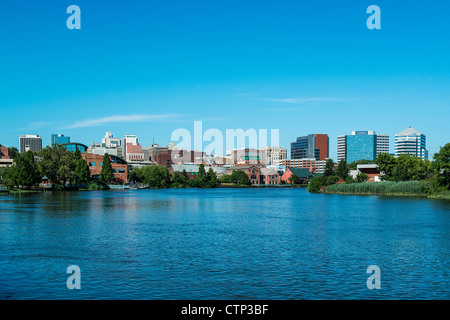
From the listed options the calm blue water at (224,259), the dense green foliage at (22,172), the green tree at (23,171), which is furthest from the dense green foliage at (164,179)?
the calm blue water at (224,259)

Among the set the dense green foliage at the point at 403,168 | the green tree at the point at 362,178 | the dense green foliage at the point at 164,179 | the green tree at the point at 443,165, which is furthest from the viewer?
the dense green foliage at the point at 164,179

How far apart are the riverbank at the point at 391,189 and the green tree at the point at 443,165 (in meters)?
2.12

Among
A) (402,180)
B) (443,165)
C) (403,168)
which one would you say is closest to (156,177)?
(402,180)

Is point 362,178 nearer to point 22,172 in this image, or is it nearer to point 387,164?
point 387,164

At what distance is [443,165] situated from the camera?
76000 millimetres

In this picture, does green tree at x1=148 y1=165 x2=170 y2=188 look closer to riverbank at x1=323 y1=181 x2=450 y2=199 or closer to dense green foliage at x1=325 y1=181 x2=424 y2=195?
dense green foliage at x1=325 y1=181 x2=424 y2=195

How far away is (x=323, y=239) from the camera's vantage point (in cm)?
3203

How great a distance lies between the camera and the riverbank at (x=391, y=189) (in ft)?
281

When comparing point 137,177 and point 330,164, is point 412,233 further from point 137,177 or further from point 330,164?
point 137,177

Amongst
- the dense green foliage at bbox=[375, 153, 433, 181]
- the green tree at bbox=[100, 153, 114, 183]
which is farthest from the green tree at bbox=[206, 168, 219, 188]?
the dense green foliage at bbox=[375, 153, 433, 181]

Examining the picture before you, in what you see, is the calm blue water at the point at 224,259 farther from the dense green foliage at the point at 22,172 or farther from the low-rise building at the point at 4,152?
the low-rise building at the point at 4,152

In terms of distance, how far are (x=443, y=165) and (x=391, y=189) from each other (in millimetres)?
18699
